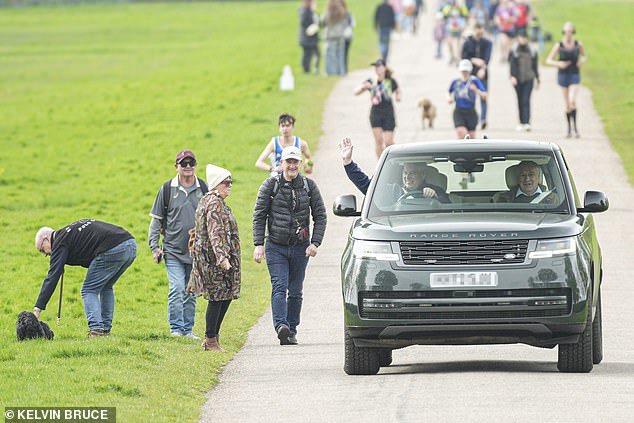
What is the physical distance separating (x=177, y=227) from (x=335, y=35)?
2633 centimetres

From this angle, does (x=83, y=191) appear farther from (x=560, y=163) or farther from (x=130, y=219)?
(x=560, y=163)

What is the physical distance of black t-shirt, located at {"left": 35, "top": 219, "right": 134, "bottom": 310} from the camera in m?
14.1

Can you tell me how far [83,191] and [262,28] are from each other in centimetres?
4325

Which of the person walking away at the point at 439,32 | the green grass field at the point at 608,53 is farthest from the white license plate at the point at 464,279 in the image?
the person walking away at the point at 439,32

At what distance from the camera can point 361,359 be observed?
12.3 metres

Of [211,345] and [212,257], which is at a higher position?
[212,257]

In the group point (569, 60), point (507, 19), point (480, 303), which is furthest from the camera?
point (507, 19)

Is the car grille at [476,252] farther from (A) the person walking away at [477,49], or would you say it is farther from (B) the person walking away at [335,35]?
(B) the person walking away at [335,35]

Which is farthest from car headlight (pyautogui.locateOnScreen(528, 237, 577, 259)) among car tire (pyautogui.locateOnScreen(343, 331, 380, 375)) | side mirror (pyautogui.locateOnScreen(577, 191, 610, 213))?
car tire (pyautogui.locateOnScreen(343, 331, 380, 375))

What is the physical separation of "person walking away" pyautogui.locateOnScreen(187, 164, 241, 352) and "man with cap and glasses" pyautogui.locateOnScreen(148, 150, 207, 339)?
87 cm

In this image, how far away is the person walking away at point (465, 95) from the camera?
82.9 feet

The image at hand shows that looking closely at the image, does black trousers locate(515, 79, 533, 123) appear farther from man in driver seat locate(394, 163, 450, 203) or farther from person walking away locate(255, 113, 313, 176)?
man in driver seat locate(394, 163, 450, 203)

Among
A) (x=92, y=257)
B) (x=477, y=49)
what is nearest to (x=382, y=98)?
(x=477, y=49)

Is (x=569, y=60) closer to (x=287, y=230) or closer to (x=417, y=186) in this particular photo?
(x=287, y=230)
